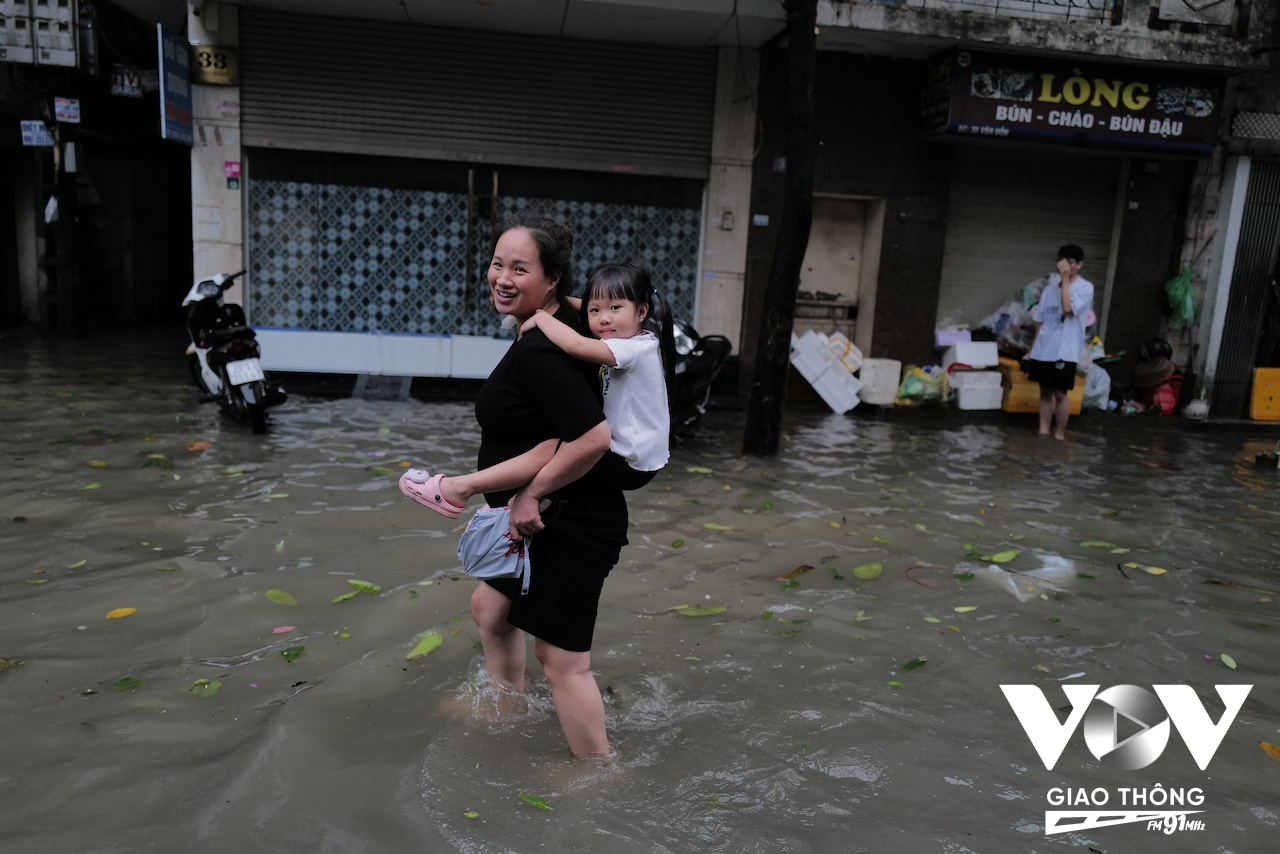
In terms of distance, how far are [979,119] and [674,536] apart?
7477 mm

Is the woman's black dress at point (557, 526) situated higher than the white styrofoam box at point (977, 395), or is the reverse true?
the woman's black dress at point (557, 526)

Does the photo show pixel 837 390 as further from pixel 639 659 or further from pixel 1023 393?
pixel 639 659

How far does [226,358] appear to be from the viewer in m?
8.39

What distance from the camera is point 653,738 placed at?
11.7 ft

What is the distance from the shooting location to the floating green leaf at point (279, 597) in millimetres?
4617

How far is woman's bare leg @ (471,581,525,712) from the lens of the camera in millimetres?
3271

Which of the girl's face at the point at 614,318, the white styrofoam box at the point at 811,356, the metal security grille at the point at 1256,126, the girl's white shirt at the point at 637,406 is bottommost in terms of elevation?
the white styrofoam box at the point at 811,356

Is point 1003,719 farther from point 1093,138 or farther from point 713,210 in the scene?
point 1093,138

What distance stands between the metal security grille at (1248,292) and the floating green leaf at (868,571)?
972cm

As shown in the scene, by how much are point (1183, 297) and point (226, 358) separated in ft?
37.4

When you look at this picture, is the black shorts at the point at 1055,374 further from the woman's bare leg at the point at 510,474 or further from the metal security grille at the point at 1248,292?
the woman's bare leg at the point at 510,474

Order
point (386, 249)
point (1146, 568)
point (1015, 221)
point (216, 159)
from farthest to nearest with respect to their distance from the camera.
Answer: point (1015, 221)
point (386, 249)
point (216, 159)
point (1146, 568)

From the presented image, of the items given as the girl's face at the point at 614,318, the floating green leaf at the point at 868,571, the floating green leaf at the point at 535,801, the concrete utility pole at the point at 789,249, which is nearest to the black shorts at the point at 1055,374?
the concrete utility pole at the point at 789,249

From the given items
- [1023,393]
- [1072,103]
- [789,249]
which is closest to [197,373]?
[789,249]
